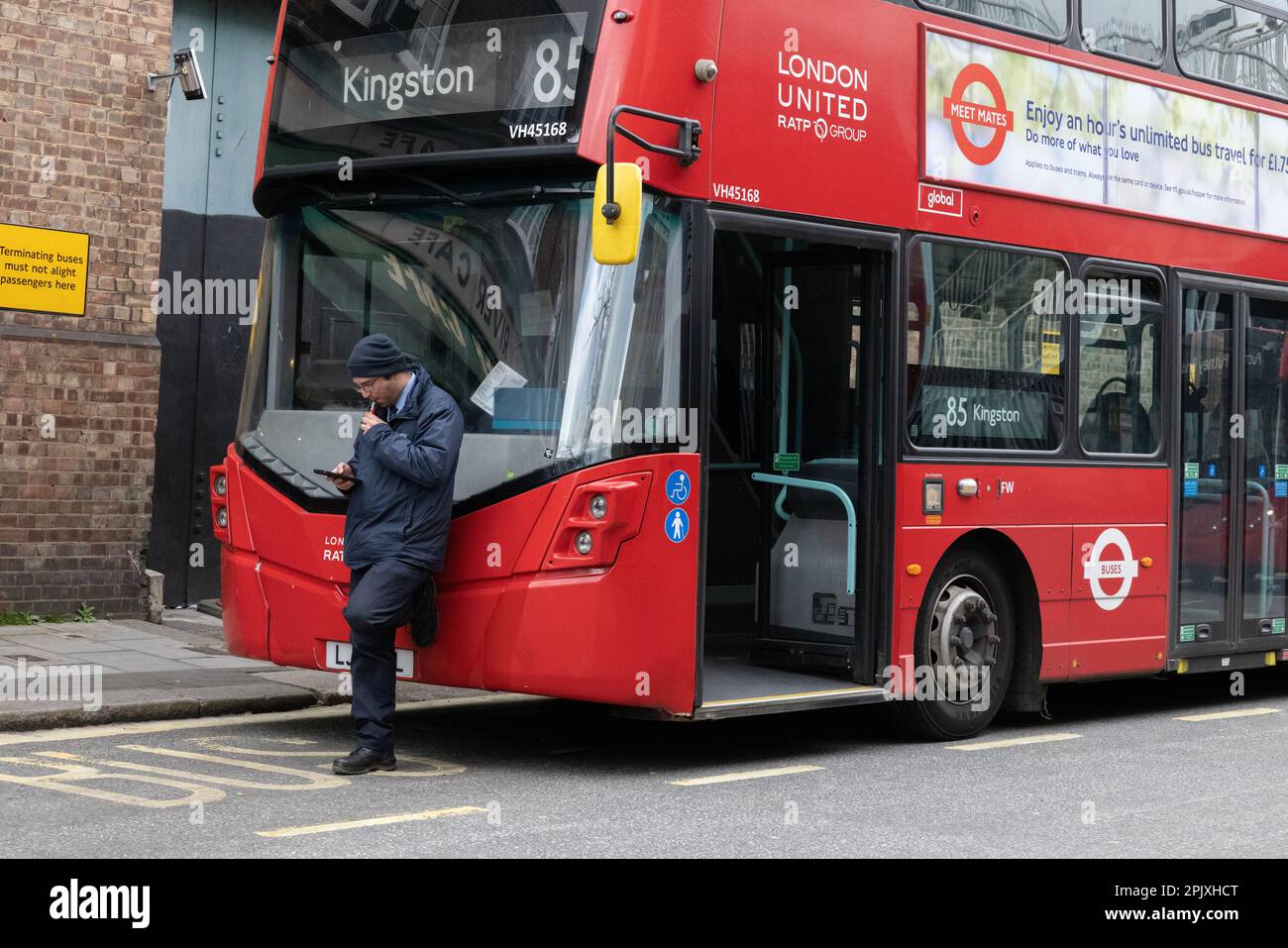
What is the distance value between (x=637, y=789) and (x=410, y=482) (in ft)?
5.38

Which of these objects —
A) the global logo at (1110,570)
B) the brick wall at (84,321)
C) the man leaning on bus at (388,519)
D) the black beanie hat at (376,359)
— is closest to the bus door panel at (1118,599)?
the global logo at (1110,570)

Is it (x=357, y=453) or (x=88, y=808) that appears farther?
(x=357, y=453)

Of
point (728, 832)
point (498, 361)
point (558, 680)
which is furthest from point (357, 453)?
point (728, 832)

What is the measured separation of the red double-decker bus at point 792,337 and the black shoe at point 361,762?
0.43 meters

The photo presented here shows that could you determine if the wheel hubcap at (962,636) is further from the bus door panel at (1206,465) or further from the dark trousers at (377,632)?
the dark trousers at (377,632)

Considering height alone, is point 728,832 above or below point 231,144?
below

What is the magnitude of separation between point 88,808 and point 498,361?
8.21 ft

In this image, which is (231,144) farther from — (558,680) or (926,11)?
(558,680)

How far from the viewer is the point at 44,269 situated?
A: 12.0m

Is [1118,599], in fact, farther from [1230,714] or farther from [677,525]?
[677,525]

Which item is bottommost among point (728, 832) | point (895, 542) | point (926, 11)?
point (728, 832)

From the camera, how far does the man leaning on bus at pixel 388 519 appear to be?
735 centimetres

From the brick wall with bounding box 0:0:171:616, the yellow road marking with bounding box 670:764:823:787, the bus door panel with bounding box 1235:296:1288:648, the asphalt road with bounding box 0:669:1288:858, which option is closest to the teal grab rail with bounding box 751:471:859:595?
the asphalt road with bounding box 0:669:1288:858

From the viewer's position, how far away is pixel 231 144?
13.5 meters
